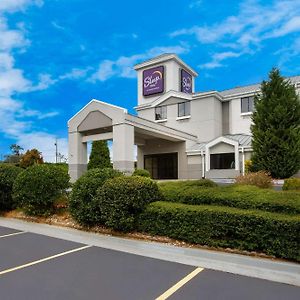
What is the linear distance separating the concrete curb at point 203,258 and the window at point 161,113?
83.1 ft

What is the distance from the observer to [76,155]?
2747cm

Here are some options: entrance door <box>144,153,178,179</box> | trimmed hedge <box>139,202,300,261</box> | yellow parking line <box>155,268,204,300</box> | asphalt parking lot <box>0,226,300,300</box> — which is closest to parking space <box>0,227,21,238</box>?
asphalt parking lot <box>0,226,300,300</box>

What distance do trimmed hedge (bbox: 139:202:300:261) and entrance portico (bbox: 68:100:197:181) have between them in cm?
1454

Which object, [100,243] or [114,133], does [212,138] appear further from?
[100,243]

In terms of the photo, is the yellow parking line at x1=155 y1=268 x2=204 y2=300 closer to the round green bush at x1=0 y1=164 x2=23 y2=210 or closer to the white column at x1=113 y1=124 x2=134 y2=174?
the round green bush at x1=0 y1=164 x2=23 y2=210

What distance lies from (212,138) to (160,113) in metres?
6.73

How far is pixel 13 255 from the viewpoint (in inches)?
275

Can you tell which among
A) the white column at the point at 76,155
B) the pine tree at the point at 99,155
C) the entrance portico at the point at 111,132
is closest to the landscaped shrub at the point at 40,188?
the entrance portico at the point at 111,132

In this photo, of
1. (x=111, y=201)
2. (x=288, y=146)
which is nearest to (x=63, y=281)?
(x=111, y=201)

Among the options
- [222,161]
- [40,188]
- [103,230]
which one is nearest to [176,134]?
[222,161]

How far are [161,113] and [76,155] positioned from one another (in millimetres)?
10742

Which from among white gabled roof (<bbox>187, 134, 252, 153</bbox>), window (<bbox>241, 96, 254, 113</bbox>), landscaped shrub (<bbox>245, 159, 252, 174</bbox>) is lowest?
landscaped shrub (<bbox>245, 159, 252, 174</bbox>)

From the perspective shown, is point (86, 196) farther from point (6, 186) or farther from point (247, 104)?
point (247, 104)

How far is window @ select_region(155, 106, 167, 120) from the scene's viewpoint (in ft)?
110
